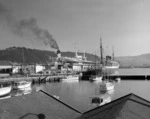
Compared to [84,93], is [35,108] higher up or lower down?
higher up

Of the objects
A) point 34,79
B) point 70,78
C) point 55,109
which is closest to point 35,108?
point 55,109

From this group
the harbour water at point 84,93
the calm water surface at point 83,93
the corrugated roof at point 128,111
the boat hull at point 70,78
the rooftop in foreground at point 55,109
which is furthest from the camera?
the boat hull at point 70,78

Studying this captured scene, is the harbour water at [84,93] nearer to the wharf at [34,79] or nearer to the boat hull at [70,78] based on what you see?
the wharf at [34,79]

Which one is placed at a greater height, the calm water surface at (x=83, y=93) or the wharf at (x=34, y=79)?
the wharf at (x=34, y=79)

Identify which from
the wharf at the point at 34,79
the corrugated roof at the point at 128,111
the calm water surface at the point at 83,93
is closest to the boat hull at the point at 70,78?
the wharf at the point at 34,79

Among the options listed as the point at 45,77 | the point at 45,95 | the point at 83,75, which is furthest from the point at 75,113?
the point at 83,75

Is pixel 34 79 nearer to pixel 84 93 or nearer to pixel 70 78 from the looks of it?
pixel 70 78

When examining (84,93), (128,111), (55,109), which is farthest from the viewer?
(84,93)

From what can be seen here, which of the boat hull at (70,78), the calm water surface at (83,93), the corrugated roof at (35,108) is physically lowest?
the calm water surface at (83,93)
